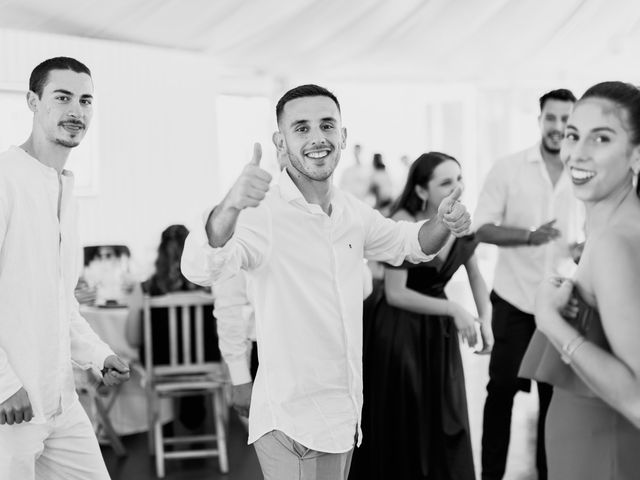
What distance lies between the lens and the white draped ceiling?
739 centimetres

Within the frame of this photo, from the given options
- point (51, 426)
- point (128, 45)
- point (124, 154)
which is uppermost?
point (128, 45)

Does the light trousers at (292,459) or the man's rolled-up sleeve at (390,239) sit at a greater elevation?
the man's rolled-up sleeve at (390,239)

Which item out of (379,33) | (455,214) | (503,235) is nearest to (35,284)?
(455,214)

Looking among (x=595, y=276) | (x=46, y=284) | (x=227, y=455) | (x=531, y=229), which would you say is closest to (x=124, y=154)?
(x=227, y=455)

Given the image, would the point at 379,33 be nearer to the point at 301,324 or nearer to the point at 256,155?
the point at 301,324

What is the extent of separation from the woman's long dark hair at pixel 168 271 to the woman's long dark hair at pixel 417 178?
149cm

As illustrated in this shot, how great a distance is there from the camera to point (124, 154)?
316 inches

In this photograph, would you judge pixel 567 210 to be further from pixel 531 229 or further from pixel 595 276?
pixel 595 276

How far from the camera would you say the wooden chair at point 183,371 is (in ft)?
13.9

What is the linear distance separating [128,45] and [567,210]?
5.30 metres

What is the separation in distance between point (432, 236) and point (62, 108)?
3.40ft

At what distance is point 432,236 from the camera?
2.26 metres

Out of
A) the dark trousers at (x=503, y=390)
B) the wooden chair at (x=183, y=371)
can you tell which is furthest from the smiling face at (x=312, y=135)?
the wooden chair at (x=183, y=371)

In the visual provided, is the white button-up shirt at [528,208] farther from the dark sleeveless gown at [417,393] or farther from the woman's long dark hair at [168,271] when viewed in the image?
the woman's long dark hair at [168,271]
